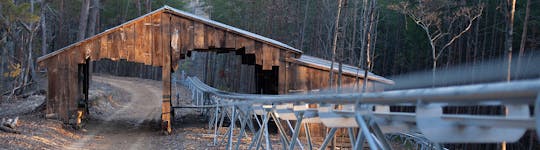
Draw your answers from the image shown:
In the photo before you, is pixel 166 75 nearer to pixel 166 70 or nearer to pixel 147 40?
pixel 166 70

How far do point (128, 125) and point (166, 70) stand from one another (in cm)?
333

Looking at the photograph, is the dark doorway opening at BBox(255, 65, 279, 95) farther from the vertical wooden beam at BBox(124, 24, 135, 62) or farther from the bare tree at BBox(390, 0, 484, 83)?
the bare tree at BBox(390, 0, 484, 83)

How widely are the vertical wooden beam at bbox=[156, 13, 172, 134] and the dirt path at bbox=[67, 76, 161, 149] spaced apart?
472mm

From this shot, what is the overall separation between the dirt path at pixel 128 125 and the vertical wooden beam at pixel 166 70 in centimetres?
47

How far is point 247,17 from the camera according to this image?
3794cm

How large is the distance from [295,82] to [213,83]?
80.9ft

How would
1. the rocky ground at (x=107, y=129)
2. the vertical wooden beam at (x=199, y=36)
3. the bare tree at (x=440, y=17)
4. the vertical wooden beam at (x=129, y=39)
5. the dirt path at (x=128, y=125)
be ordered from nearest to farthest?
the rocky ground at (x=107, y=129) < the dirt path at (x=128, y=125) < the vertical wooden beam at (x=129, y=39) < the vertical wooden beam at (x=199, y=36) < the bare tree at (x=440, y=17)

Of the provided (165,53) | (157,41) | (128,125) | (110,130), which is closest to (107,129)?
(110,130)

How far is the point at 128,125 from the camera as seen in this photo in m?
18.9

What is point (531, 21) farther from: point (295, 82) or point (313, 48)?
point (313, 48)

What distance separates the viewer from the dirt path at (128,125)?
562 inches

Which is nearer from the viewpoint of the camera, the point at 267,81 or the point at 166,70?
the point at 166,70

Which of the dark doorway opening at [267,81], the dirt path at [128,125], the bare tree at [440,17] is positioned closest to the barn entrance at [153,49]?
the dirt path at [128,125]

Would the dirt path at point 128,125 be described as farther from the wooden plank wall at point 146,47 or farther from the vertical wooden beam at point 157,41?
the vertical wooden beam at point 157,41
